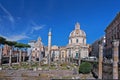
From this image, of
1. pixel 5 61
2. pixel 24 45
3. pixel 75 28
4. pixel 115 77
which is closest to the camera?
pixel 115 77

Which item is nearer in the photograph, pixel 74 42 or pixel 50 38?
pixel 50 38

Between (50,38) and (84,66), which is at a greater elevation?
(50,38)

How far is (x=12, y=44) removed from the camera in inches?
2884

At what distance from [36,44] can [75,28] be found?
70.8 feet

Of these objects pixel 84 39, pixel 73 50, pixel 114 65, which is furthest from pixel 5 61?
pixel 114 65

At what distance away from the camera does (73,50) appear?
82250 mm

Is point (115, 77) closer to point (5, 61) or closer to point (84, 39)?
point (5, 61)

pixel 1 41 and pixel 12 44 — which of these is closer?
pixel 1 41

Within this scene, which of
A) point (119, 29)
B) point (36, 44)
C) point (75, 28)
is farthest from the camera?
point (36, 44)

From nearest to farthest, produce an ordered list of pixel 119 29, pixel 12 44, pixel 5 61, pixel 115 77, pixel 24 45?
1. pixel 115 77
2. pixel 119 29
3. pixel 5 61
4. pixel 12 44
5. pixel 24 45

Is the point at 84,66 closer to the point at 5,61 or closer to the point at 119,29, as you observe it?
the point at 119,29

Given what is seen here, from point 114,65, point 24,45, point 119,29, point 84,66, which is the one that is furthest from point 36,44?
point 114,65

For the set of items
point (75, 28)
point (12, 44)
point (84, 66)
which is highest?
point (75, 28)

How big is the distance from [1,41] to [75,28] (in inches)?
1350
